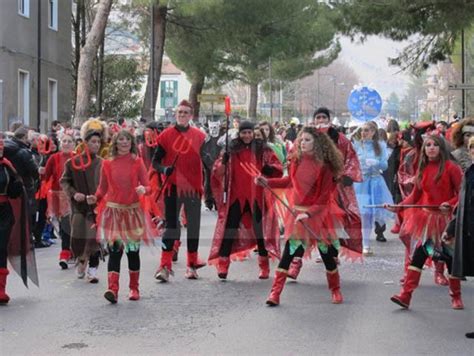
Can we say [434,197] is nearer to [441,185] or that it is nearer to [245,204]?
[441,185]

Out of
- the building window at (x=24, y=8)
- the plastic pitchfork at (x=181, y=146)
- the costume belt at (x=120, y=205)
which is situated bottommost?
the costume belt at (x=120, y=205)

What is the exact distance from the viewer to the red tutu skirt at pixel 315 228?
27.8 feet

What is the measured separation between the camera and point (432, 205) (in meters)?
8.31

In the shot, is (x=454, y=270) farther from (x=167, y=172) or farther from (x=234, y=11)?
(x=234, y=11)

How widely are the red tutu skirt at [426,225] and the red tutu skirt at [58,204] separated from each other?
4706mm

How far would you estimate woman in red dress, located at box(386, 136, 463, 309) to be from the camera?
820cm

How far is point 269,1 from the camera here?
31766mm

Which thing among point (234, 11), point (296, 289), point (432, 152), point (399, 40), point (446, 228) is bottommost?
point (296, 289)

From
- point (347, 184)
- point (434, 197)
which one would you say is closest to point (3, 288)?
point (347, 184)

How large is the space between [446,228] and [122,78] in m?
36.2

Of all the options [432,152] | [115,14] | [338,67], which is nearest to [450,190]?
[432,152]

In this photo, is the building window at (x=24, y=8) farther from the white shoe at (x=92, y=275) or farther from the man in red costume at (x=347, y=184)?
the man in red costume at (x=347, y=184)

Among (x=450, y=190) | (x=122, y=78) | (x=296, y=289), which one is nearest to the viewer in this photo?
(x=450, y=190)

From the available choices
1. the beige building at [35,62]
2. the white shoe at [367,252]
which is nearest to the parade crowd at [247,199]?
the white shoe at [367,252]
